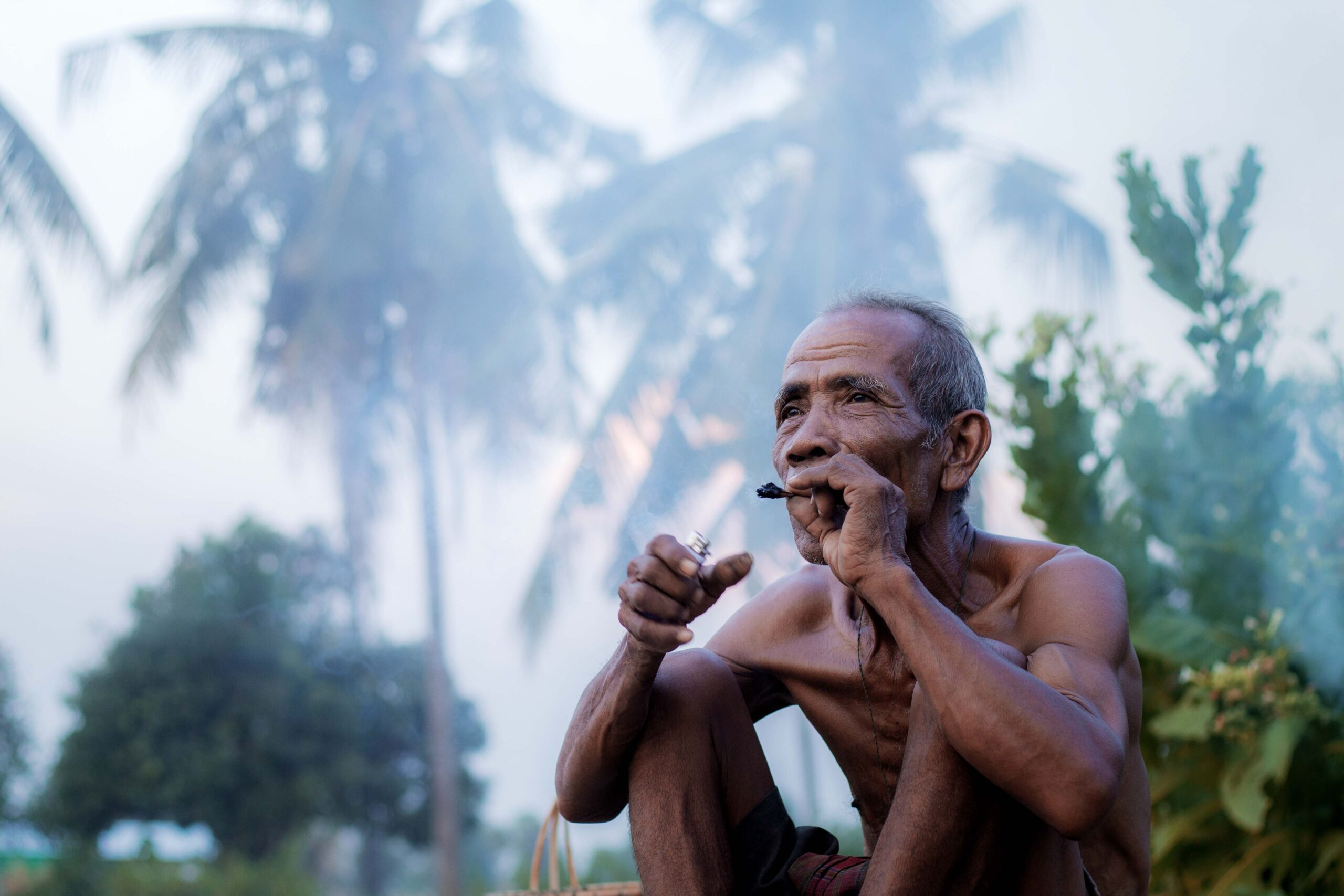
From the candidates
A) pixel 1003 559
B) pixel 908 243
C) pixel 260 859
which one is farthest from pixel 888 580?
pixel 260 859

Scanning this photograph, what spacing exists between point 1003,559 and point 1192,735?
2072mm

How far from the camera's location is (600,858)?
9.93 m

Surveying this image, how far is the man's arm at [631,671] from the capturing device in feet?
4.92

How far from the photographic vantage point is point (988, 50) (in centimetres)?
1549

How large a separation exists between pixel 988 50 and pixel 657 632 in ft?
52.2

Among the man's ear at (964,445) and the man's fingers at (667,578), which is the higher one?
the man's ear at (964,445)

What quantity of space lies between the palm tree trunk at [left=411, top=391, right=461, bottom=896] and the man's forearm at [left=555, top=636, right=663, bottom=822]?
15.1 m

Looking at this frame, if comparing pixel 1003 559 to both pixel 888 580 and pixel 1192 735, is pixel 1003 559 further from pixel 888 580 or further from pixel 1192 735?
pixel 1192 735

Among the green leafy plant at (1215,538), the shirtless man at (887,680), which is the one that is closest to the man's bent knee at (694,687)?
the shirtless man at (887,680)

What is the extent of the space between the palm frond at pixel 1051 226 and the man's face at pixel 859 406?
1317cm

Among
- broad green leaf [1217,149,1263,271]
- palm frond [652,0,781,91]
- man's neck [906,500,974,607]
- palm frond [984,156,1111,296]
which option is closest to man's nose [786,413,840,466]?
man's neck [906,500,974,607]

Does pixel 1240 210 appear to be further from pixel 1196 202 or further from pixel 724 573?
pixel 724 573

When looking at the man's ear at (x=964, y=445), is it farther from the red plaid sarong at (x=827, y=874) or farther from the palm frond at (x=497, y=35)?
the palm frond at (x=497, y=35)

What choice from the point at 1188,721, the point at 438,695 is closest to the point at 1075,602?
the point at 1188,721
